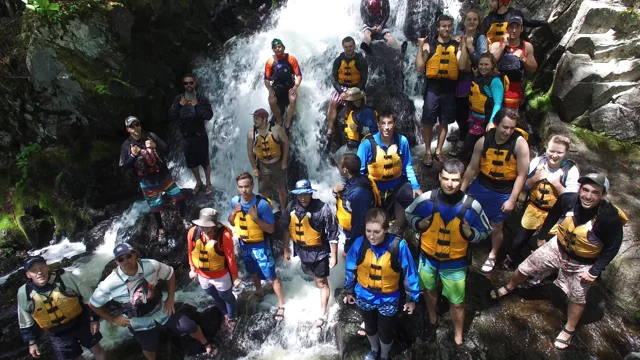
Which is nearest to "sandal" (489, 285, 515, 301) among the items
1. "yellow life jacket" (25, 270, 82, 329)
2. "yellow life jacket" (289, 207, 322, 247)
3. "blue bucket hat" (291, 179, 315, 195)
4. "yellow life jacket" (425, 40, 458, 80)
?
"yellow life jacket" (289, 207, 322, 247)

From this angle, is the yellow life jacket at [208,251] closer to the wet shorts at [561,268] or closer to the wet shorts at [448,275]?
the wet shorts at [448,275]

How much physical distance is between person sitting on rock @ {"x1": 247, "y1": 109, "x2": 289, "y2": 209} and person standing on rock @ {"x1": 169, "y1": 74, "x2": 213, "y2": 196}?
127cm

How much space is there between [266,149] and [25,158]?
256 inches

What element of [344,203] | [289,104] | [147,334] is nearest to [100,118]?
[289,104]

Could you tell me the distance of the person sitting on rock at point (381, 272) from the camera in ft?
12.0

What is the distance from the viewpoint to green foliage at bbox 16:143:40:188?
872cm

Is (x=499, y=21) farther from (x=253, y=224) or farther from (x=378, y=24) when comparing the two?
(x=253, y=224)

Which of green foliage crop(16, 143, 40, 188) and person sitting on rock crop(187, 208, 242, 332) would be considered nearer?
person sitting on rock crop(187, 208, 242, 332)

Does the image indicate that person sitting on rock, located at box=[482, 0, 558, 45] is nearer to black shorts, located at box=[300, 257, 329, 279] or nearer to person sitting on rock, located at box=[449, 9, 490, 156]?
person sitting on rock, located at box=[449, 9, 490, 156]

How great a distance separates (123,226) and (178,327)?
4403 mm

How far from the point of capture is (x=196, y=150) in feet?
24.8

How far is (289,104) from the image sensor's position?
324 inches

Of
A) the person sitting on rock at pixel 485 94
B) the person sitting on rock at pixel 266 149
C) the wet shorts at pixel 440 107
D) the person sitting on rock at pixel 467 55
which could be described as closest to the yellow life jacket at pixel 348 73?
the wet shorts at pixel 440 107

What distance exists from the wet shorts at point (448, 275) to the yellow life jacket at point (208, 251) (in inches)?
99.2
